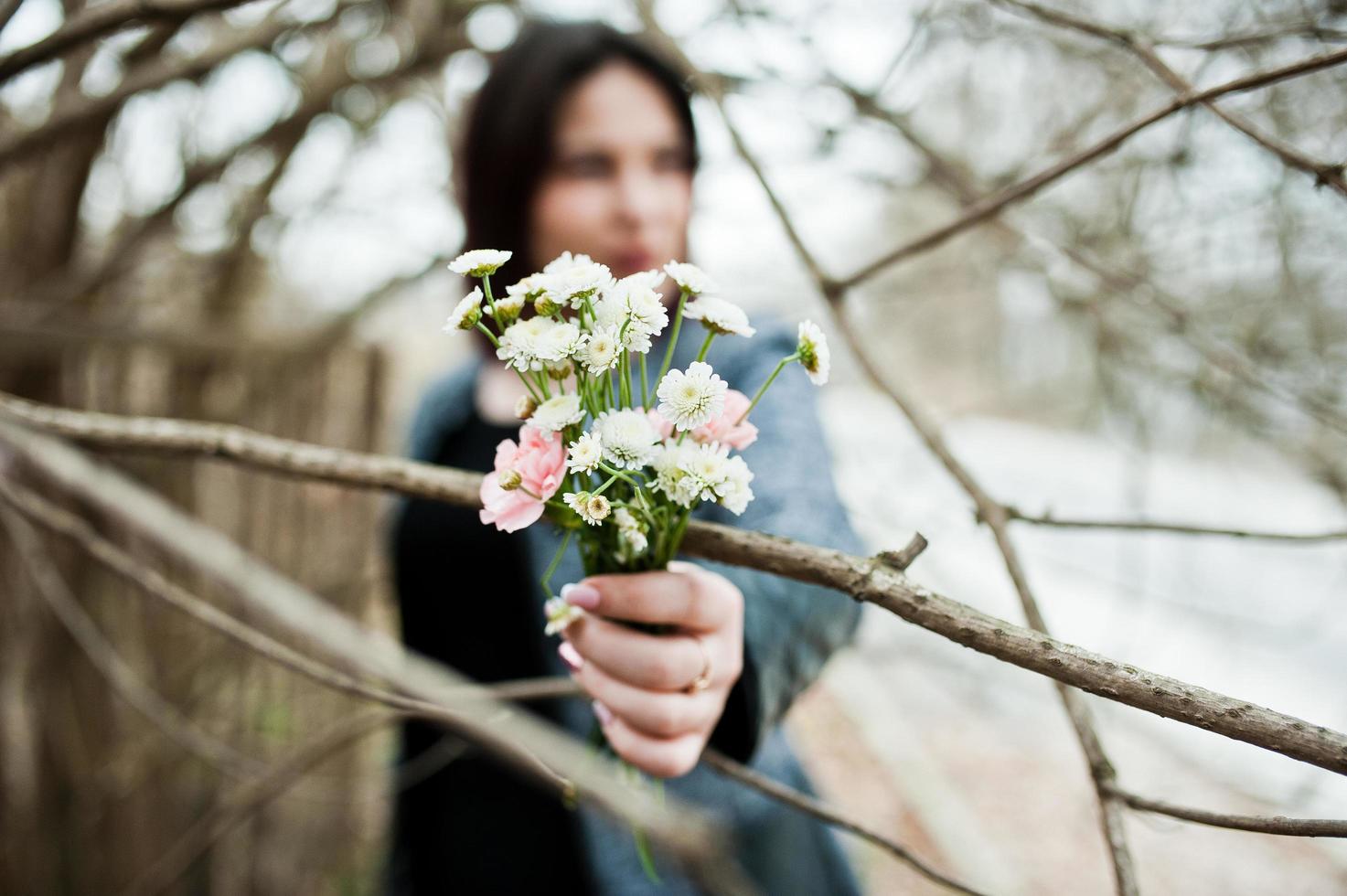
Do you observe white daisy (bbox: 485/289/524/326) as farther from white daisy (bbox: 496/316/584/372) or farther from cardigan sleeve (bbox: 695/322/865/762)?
cardigan sleeve (bbox: 695/322/865/762)

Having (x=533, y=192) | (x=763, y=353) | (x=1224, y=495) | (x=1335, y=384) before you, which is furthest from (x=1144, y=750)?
(x=533, y=192)

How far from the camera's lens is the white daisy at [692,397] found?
0.44m

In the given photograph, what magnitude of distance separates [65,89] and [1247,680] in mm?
4562

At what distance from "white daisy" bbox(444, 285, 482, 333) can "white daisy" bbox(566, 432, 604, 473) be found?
9 centimetres

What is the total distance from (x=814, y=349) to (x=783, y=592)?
441 millimetres

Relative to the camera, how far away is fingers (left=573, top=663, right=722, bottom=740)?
2.00 ft

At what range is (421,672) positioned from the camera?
53.4 inches

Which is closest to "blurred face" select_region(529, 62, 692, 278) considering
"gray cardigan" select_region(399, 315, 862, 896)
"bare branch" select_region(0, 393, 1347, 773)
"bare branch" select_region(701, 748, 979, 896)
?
"gray cardigan" select_region(399, 315, 862, 896)

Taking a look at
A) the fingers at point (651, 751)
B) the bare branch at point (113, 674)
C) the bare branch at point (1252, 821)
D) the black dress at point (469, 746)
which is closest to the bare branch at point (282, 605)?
the bare branch at point (113, 674)

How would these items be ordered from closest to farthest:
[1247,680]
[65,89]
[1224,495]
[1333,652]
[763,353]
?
[763,353] → [65,89] → [1247,680] → [1333,652] → [1224,495]

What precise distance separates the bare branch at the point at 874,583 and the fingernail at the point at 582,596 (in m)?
0.08

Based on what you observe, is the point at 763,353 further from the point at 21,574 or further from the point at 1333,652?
the point at 1333,652

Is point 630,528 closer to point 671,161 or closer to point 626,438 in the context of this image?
point 626,438

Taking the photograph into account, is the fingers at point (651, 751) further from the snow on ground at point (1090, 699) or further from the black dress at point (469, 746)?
the snow on ground at point (1090, 699)
